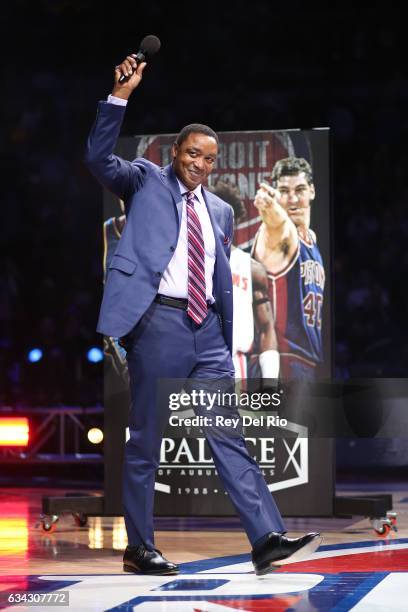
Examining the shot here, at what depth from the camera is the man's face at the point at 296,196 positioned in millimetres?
4820

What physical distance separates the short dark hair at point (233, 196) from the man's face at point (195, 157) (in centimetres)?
121

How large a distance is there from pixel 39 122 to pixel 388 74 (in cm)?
370

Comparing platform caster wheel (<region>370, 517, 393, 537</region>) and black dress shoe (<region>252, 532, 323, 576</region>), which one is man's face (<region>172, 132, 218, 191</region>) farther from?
platform caster wheel (<region>370, 517, 393, 537</region>)

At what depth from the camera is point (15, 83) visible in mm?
11062

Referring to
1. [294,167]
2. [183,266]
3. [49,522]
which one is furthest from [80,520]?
[183,266]

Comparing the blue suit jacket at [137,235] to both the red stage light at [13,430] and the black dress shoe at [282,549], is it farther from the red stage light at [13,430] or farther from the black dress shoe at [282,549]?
the red stage light at [13,430]

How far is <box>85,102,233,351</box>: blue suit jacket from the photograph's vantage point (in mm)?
3383

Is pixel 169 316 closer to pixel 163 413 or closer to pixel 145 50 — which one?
pixel 163 413

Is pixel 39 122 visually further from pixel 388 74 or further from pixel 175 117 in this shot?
pixel 388 74

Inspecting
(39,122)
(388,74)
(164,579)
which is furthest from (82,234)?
(164,579)

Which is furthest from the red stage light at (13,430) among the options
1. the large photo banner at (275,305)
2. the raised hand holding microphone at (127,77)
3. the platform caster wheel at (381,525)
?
the raised hand holding microphone at (127,77)

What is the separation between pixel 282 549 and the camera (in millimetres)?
3377

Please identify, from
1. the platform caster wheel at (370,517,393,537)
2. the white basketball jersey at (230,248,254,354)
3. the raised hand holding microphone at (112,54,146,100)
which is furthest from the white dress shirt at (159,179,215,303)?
the platform caster wheel at (370,517,393,537)

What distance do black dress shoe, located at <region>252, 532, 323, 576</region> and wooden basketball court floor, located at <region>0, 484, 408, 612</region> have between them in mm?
68
